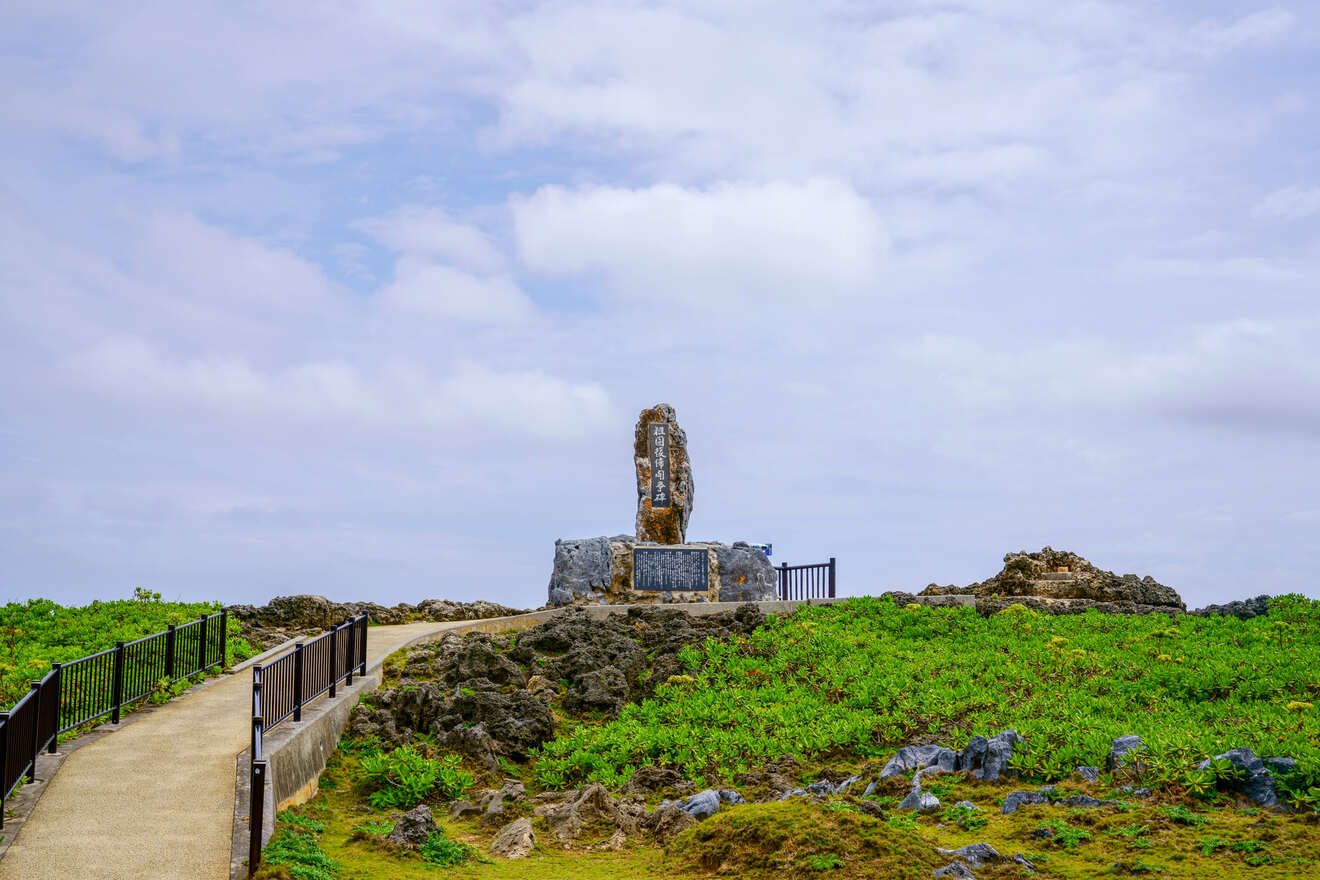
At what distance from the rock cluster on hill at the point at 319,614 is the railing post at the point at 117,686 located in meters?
5.82

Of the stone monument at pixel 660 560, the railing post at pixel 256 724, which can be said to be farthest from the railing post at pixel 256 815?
the stone monument at pixel 660 560

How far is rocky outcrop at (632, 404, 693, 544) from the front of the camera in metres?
24.9

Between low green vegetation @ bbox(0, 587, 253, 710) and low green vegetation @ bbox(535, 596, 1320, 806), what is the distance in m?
6.94

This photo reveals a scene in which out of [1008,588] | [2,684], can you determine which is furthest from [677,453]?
[2,684]

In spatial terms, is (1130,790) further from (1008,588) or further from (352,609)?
(352,609)

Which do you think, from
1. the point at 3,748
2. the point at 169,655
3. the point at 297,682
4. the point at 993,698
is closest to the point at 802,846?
the point at 993,698

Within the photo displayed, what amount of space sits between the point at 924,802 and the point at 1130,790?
1.84 meters

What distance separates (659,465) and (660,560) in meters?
2.42

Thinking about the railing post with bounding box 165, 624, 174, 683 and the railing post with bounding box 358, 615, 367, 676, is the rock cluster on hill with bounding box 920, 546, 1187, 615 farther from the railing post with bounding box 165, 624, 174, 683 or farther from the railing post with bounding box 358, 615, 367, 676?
the railing post with bounding box 165, 624, 174, 683

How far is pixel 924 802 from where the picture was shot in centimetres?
962

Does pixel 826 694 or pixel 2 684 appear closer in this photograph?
pixel 2 684

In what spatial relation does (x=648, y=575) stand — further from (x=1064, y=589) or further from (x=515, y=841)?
(x=515, y=841)

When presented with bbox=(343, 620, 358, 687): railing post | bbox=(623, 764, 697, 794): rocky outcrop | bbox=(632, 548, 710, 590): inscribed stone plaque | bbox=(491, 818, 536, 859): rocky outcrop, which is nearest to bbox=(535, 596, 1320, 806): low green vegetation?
bbox=(623, 764, 697, 794): rocky outcrop

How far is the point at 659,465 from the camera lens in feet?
82.4
